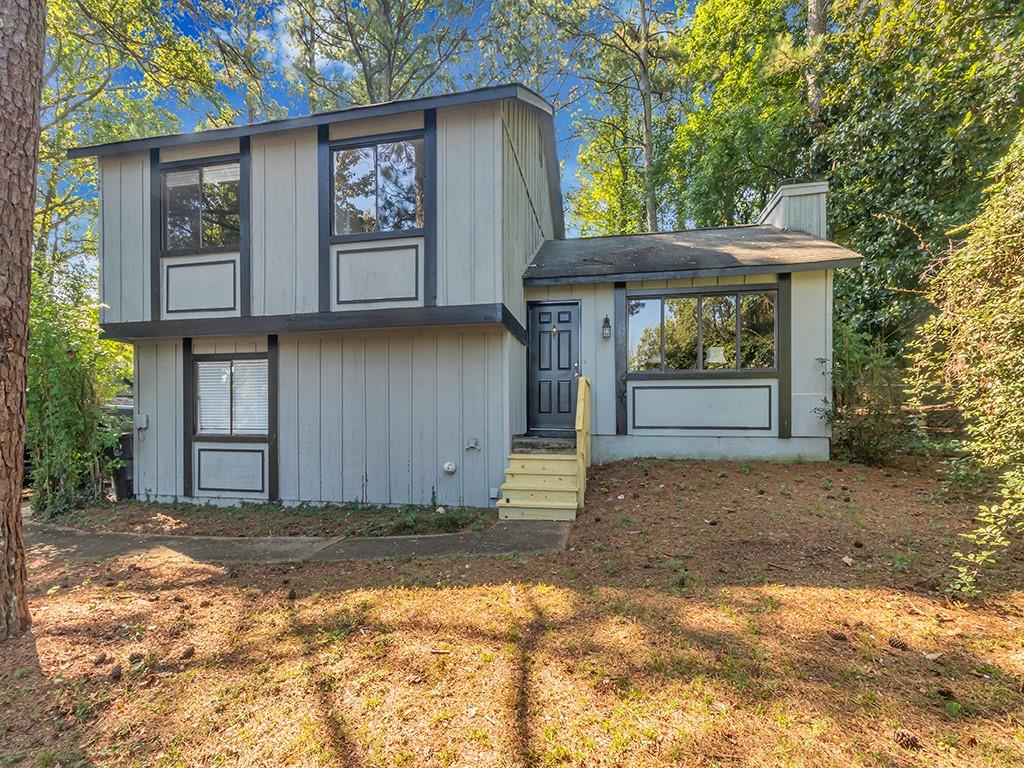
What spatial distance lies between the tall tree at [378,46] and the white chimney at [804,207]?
12.7m

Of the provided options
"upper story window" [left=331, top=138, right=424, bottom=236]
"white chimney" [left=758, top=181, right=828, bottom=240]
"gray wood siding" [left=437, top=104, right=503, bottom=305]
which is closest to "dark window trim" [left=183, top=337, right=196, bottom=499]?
"upper story window" [left=331, top=138, right=424, bottom=236]

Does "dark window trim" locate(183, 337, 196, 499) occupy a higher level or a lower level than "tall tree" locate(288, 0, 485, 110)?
lower

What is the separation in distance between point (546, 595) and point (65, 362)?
276 inches

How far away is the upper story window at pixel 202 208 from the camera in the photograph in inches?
264

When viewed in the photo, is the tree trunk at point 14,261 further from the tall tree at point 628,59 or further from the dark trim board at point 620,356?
the tall tree at point 628,59

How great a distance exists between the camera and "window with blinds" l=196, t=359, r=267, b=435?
6.81 meters

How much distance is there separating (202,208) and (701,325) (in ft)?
26.3

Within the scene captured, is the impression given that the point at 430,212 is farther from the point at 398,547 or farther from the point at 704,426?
the point at 704,426

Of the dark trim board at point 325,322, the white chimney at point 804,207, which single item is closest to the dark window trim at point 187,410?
the dark trim board at point 325,322

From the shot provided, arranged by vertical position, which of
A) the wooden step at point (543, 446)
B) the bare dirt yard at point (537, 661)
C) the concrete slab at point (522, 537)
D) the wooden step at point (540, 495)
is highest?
the wooden step at point (543, 446)

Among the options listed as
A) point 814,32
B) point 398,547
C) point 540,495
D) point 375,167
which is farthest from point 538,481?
point 814,32

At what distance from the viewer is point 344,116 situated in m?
6.12

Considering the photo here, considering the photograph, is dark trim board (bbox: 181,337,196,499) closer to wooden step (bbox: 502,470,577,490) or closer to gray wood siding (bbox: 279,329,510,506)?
gray wood siding (bbox: 279,329,510,506)

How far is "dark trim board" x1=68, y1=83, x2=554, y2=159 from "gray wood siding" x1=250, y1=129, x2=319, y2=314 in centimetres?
18
